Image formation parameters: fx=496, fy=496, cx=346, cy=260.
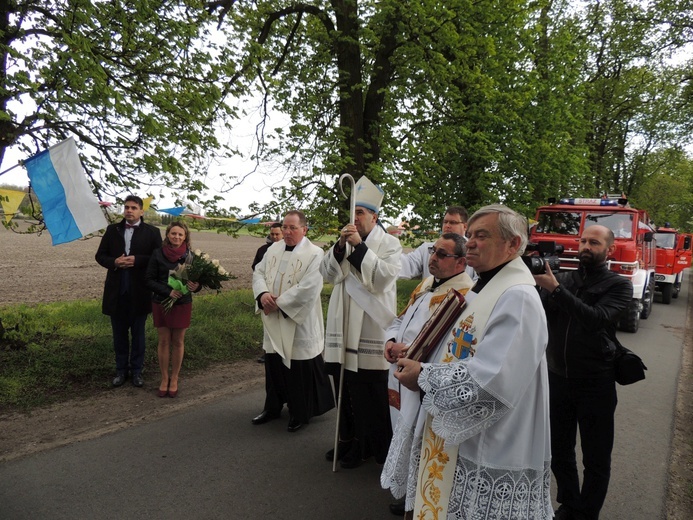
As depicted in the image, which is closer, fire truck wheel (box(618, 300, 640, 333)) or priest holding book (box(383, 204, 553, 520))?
priest holding book (box(383, 204, 553, 520))

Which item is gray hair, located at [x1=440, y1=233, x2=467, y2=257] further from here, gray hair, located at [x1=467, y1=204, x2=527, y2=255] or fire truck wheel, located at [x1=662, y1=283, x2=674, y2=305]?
fire truck wheel, located at [x1=662, y1=283, x2=674, y2=305]

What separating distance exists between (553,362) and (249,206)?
24.4 ft

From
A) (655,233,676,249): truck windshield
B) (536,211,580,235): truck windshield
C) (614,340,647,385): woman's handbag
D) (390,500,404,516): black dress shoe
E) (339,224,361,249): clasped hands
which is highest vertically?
(339,224,361,249): clasped hands

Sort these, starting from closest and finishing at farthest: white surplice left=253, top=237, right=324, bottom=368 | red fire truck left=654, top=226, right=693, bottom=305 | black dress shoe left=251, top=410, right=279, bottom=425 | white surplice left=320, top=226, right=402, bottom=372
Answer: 1. white surplice left=320, top=226, right=402, bottom=372
2. white surplice left=253, top=237, right=324, bottom=368
3. black dress shoe left=251, top=410, right=279, bottom=425
4. red fire truck left=654, top=226, right=693, bottom=305

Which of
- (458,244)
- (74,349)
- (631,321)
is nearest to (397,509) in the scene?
(458,244)

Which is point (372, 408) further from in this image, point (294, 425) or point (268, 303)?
point (268, 303)

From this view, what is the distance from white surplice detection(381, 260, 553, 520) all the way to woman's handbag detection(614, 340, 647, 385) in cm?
129

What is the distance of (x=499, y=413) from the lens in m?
1.97

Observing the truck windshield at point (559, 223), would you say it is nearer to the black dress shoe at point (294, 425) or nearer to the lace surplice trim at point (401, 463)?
the black dress shoe at point (294, 425)

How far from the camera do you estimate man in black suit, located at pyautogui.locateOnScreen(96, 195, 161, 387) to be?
576 cm

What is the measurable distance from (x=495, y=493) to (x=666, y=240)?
19207mm

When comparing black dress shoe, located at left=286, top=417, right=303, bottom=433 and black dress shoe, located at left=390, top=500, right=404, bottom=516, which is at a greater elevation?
black dress shoe, located at left=390, top=500, right=404, bottom=516

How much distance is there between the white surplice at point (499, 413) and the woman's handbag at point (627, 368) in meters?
1.29

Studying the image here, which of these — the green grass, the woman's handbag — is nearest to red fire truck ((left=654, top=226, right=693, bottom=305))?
the green grass
